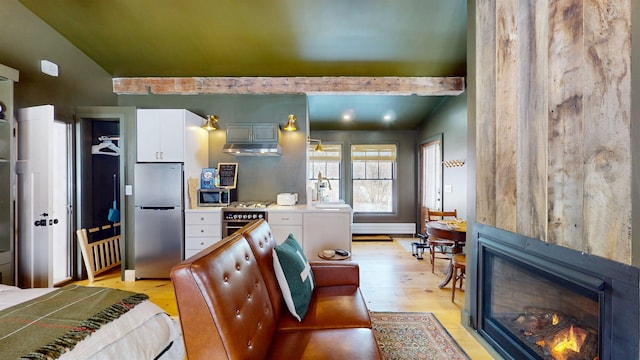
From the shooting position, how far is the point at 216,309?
108 centimetres

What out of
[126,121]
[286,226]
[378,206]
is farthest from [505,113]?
[378,206]

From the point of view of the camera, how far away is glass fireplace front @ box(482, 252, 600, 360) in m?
1.47

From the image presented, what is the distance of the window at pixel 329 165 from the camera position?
20.3ft

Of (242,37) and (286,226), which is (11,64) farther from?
(286,226)

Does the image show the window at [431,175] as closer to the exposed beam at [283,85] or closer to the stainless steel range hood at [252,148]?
the exposed beam at [283,85]

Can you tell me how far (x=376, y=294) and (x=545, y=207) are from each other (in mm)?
1980

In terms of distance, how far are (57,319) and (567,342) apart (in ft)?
8.83

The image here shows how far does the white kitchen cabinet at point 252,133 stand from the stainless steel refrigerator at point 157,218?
0.83 meters

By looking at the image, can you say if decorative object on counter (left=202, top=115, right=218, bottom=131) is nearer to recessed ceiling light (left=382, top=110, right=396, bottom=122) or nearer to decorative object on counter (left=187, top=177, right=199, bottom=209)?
decorative object on counter (left=187, top=177, right=199, bottom=209)

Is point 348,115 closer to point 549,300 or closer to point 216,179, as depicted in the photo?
point 216,179

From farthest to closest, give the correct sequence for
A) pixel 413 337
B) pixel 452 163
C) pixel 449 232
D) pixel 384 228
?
pixel 384 228 → pixel 452 163 → pixel 449 232 → pixel 413 337

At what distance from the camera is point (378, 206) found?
20.6 ft

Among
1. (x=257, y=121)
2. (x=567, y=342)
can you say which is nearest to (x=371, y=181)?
(x=257, y=121)

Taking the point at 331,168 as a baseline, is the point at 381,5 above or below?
above
